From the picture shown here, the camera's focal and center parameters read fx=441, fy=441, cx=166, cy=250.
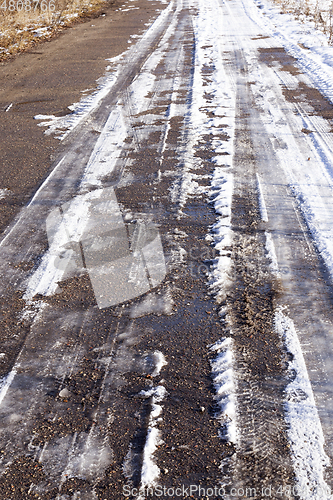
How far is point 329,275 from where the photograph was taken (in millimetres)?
4418

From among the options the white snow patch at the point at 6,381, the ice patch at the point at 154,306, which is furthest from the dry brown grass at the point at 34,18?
the white snow patch at the point at 6,381

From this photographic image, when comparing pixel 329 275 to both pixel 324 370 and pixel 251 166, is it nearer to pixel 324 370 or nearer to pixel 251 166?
pixel 324 370

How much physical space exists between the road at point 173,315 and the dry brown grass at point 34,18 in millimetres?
9279

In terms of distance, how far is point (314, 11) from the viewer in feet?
60.3

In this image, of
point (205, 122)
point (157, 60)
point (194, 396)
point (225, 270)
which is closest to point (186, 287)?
point (225, 270)

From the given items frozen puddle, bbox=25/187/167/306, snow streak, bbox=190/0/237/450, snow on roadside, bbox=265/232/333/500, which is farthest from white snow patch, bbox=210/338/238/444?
frozen puddle, bbox=25/187/167/306

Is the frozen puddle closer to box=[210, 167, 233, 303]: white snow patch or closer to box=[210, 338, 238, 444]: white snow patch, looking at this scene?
box=[210, 167, 233, 303]: white snow patch

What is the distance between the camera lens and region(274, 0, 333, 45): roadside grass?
1561 centimetres

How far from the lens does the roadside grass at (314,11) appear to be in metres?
15.6

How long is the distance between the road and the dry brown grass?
9.28 m

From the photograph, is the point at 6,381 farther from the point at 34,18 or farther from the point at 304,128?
the point at 34,18

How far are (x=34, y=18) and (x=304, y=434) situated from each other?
19836mm

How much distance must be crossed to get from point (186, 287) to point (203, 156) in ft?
10.5

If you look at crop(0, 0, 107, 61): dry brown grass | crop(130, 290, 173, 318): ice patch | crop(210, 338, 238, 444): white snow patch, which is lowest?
crop(210, 338, 238, 444): white snow patch
